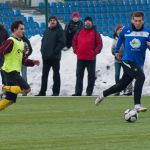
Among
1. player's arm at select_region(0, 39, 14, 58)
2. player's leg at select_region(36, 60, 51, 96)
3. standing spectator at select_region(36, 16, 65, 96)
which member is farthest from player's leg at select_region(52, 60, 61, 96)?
player's arm at select_region(0, 39, 14, 58)

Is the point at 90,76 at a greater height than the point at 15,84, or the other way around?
the point at 15,84

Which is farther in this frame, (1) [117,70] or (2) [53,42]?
(1) [117,70]

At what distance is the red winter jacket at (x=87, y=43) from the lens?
2292 cm

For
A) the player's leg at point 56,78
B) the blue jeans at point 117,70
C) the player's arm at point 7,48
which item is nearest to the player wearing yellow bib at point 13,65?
the player's arm at point 7,48

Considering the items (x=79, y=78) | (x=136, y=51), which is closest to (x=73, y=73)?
(x=79, y=78)

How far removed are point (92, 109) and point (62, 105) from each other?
1527mm

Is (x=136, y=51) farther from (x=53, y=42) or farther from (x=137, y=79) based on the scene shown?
(x=53, y=42)

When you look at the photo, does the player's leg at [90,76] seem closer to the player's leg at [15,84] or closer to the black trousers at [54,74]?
the black trousers at [54,74]

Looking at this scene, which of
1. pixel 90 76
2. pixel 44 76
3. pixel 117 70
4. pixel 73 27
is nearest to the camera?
pixel 90 76

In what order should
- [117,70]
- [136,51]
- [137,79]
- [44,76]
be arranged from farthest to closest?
[117,70] → [44,76] → [136,51] → [137,79]

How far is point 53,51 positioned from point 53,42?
253 millimetres

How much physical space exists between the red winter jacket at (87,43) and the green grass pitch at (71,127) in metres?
3.64

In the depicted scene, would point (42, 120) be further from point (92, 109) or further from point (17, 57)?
point (92, 109)

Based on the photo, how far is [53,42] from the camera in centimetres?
2305
